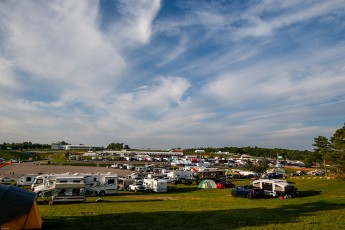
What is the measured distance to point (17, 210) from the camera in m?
14.3

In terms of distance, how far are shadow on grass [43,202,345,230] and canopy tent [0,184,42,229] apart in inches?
63.0

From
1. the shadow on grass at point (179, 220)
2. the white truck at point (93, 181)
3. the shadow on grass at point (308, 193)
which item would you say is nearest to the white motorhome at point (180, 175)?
the white truck at point (93, 181)

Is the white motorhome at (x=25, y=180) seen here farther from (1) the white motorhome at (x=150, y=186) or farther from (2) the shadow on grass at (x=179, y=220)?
(2) the shadow on grass at (x=179, y=220)

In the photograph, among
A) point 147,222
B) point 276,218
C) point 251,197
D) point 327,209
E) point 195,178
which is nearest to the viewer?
point 147,222

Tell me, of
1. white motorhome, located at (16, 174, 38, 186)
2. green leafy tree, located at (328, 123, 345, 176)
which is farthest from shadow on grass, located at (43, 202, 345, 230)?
white motorhome, located at (16, 174, 38, 186)

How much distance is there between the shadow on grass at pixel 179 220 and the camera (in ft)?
53.6

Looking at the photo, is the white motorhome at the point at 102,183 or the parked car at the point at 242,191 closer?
the parked car at the point at 242,191

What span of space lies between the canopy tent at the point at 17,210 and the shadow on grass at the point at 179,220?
160 cm

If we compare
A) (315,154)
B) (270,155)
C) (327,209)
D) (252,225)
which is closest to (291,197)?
(327,209)

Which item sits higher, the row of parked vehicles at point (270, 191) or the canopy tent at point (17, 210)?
the canopy tent at point (17, 210)

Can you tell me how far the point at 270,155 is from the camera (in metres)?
189

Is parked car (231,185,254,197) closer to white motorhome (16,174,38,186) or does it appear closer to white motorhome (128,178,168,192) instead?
white motorhome (128,178,168,192)

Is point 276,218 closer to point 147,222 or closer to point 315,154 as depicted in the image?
point 147,222

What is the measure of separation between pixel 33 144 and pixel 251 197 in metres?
193
